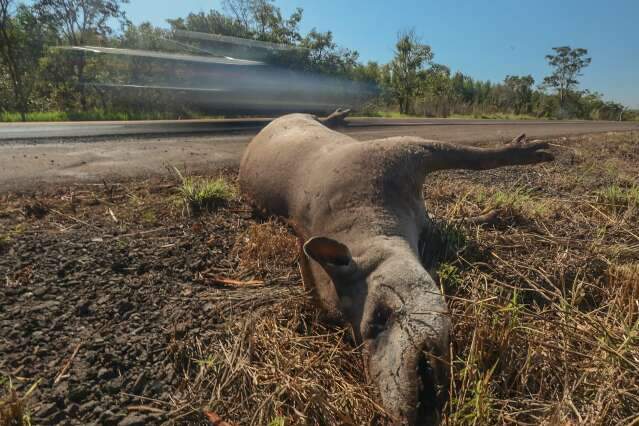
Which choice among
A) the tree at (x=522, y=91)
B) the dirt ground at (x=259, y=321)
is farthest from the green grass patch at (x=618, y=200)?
the tree at (x=522, y=91)

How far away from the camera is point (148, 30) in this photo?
25.8 m

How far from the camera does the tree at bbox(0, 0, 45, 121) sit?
64.9 ft

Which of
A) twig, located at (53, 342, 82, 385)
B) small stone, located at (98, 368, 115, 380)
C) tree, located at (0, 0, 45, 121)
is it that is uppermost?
tree, located at (0, 0, 45, 121)

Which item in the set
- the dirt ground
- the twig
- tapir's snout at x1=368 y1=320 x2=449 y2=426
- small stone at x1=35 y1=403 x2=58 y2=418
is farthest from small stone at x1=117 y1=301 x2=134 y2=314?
tapir's snout at x1=368 y1=320 x2=449 y2=426

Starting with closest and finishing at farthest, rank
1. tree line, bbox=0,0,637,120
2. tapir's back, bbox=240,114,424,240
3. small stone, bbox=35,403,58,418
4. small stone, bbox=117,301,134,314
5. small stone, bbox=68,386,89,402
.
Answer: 1. small stone, bbox=35,403,58,418
2. small stone, bbox=68,386,89,402
3. small stone, bbox=117,301,134,314
4. tapir's back, bbox=240,114,424,240
5. tree line, bbox=0,0,637,120

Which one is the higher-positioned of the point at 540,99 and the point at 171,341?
the point at 540,99

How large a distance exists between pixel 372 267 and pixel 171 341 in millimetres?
1184

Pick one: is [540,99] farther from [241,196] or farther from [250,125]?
[241,196]

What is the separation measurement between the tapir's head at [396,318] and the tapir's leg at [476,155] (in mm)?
1279

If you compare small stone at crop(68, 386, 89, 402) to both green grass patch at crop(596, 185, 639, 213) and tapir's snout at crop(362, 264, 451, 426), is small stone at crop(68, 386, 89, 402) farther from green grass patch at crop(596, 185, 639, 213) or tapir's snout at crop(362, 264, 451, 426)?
green grass patch at crop(596, 185, 639, 213)

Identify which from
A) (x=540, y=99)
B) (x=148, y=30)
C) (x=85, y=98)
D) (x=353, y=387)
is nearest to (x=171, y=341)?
(x=353, y=387)

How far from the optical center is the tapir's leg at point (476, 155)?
12.4 ft

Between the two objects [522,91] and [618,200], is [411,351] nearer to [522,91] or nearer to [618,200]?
[618,200]

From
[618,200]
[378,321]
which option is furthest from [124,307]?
[618,200]
